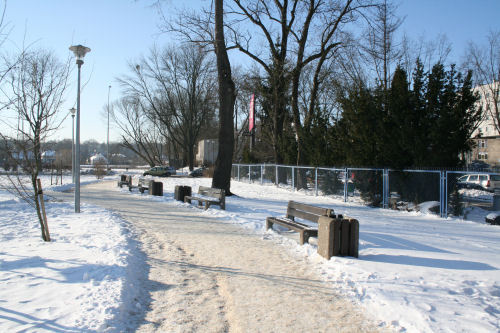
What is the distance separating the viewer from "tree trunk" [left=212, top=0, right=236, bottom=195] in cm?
1667

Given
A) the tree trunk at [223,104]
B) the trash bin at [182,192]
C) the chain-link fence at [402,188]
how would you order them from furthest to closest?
the tree trunk at [223,104] → the trash bin at [182,192] → the chain-link fence at [402,188]

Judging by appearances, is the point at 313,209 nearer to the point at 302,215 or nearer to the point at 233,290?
the point at 302,215

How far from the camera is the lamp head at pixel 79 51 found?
436 inches

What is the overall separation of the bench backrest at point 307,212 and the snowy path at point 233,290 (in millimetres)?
1032

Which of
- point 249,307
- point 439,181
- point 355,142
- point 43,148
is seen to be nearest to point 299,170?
point 355,142

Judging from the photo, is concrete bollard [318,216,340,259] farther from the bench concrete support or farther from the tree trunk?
the tree trunk

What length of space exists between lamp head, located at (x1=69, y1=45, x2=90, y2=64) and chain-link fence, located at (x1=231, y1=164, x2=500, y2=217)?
1061 cm

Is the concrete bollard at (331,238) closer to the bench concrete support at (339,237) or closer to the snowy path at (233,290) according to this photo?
the bench concrete support at (339,237)

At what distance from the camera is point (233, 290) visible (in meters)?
5.00

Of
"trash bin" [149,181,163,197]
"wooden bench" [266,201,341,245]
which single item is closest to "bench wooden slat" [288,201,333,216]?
A: "wooden bench" [266,201,341,245]

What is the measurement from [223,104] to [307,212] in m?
9.42

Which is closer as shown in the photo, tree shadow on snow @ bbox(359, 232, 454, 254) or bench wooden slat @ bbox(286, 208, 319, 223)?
tree shadow on snow @ bbox(359, 232, 454, 254)

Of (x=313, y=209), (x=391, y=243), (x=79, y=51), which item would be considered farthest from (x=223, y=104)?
(x=391, y=243)

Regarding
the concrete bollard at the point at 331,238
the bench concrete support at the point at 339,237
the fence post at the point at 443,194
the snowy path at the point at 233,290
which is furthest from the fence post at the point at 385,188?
the concrete bollard at the point at 331,238
